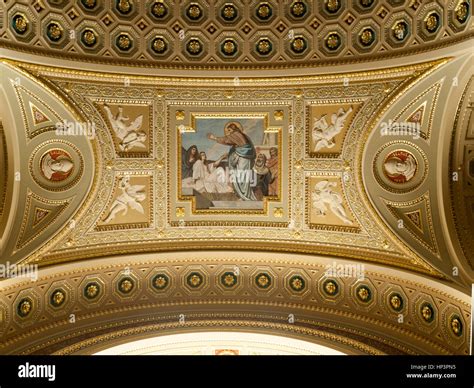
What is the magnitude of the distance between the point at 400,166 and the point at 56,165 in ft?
27.8

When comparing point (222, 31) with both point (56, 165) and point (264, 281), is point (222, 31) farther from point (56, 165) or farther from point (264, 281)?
point (264, 281)

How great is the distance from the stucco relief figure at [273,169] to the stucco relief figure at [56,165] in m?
5.06

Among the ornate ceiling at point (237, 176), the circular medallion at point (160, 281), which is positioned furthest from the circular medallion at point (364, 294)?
the circular medallion at point (160, 281)

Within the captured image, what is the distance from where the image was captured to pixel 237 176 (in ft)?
44.0

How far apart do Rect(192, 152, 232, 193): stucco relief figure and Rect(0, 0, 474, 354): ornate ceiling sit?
4 cm

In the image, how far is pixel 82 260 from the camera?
504 inches

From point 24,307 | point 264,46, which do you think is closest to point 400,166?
point 264,46

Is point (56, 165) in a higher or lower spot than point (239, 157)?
lower

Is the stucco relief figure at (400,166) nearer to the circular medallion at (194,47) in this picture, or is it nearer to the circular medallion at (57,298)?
the circular medallion at (194,47)

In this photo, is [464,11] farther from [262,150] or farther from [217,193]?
[217,193]

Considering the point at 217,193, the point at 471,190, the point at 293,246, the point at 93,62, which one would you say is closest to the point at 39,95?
the point at 93,62

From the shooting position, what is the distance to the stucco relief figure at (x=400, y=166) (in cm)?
1233

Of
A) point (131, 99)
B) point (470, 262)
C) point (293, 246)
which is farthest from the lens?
point (293, 246)

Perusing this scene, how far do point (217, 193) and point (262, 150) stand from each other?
1.67 m
